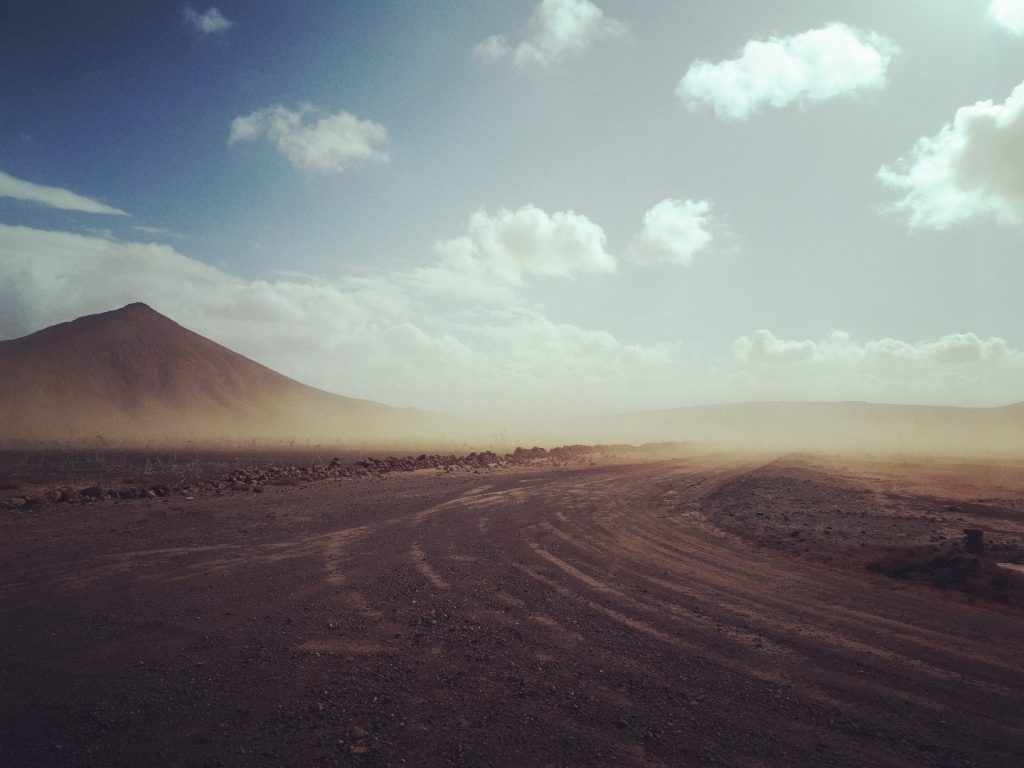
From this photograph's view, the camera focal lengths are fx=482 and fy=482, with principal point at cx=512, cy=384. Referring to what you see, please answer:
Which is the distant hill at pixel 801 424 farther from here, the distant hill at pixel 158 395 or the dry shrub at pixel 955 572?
the dry shrub at pixel 955 572

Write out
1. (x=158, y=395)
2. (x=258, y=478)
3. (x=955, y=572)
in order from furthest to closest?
1. (x=158, y=395)
2. (x=258, y=478)
3. (x=955, y=572)

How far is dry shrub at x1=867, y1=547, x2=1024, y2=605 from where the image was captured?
24.5 feet

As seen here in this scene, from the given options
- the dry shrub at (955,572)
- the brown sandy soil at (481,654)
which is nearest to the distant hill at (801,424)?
the dry shrub at (955,572)

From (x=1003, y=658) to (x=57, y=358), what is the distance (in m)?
147

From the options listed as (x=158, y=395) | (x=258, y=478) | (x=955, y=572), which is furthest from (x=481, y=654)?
(x=158, y=395)

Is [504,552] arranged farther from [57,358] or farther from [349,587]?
[57,358]

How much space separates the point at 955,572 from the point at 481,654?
846 cm

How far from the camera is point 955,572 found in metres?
8.22

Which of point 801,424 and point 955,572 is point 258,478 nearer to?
point 955,572

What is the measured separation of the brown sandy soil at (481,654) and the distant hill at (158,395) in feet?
221

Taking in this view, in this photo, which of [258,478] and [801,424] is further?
[801,424]

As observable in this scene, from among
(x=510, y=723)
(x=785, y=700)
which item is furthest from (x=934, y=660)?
(x=510, y=723)

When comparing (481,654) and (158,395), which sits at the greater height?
(158,395)

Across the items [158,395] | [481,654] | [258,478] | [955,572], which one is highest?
[158,395]
